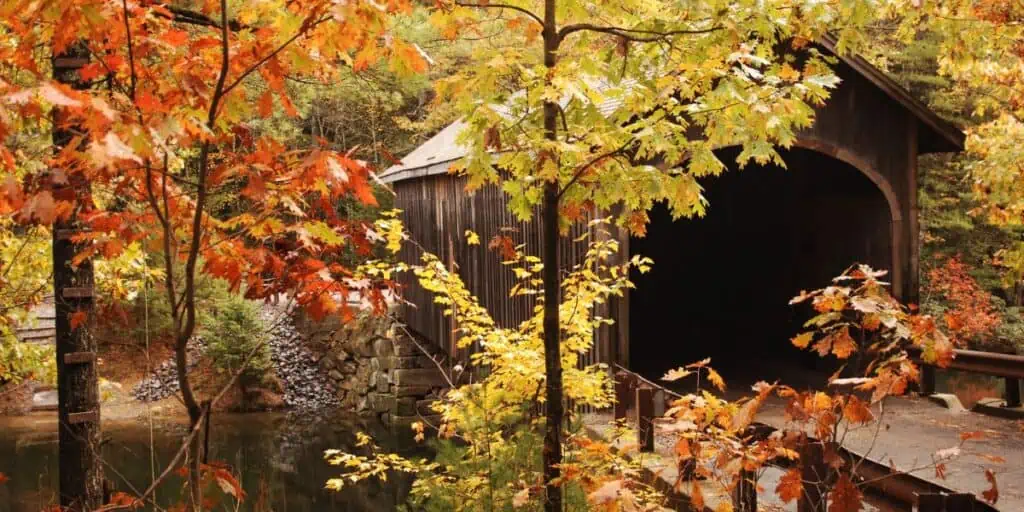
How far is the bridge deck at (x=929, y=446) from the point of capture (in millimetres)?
5570

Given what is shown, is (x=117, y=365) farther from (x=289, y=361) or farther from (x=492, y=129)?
(x=492, y=129)

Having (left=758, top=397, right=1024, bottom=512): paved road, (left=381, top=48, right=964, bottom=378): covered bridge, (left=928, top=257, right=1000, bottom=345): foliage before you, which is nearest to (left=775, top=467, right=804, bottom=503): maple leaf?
(left=758, top=397, right=1024, bottom=512): paved road

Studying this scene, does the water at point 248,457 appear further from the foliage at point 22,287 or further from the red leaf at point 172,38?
the red leaf at point 172,38

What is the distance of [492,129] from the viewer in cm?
388

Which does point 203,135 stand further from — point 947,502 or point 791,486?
point 947,502

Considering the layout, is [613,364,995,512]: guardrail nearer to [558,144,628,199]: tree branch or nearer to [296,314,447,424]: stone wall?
[558,144,628,199]: tree branch

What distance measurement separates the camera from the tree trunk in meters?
4.15

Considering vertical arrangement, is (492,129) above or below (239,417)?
above

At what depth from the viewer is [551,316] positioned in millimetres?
4266

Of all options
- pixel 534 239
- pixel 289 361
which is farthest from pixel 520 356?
pixel 289 361

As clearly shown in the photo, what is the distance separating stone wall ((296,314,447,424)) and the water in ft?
2.25

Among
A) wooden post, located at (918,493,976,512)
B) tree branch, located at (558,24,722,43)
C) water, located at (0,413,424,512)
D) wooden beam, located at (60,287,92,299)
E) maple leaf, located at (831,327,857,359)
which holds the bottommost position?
water, located at (0,413,424,512)

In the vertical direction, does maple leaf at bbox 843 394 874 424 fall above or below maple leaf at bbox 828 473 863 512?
above

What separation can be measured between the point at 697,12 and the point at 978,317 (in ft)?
48.1
